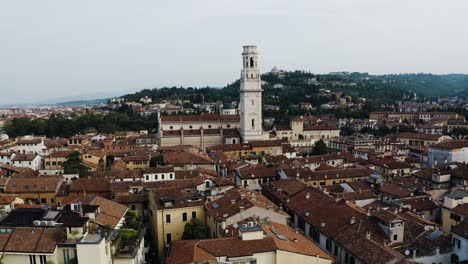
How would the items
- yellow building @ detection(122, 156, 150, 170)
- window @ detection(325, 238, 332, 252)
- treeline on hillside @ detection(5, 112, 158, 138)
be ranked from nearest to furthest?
window @ detection(325, 238, 332, 252) → yellow building @ detection(122, 156, 150, 170) → treeline on hillside @ detection(5, 112, 158, 138)

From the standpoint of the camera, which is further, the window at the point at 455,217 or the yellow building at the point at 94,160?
the yellow building at the point at 94,160

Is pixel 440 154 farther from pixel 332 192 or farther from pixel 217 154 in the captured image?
pixel 217 154

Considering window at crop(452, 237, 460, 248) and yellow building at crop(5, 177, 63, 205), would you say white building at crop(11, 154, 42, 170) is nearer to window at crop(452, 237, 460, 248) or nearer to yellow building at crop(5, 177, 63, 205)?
yellow building at crop(5, 177, 63, 205)

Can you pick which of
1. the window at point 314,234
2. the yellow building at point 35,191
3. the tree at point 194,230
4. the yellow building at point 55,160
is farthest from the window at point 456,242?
the yellow building at point 55,160

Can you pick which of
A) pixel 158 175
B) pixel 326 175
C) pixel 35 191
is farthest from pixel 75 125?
pixel 326 175

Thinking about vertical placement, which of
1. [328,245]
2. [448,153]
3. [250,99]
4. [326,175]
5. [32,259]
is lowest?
[328,245]

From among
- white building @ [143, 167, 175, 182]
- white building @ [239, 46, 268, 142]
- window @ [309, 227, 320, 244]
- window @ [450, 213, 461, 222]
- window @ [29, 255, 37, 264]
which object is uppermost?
white building @ [239, 46, 268, 142]

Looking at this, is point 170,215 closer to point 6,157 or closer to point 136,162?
point 136,162

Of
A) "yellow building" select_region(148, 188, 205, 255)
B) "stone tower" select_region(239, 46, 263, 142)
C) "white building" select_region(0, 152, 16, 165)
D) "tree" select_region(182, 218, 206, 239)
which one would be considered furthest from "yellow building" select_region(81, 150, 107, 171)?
"tree" select_region(182, 218, 206, 239)

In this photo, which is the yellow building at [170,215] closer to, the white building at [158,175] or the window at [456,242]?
the white building at [158,175]
